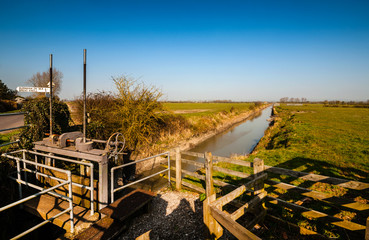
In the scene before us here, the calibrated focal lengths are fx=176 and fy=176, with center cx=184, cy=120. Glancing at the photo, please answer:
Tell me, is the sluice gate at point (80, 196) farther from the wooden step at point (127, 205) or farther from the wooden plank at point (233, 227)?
the wooden plank at point (233, 227)

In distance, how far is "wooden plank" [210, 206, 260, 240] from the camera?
206 cm

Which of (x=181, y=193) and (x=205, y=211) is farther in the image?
(x=181, y=193)

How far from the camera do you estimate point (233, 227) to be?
7.48 ft

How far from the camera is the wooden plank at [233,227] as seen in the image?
2.06 m

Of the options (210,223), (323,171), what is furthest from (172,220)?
(323,171)

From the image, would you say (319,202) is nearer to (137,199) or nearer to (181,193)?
(181,193)

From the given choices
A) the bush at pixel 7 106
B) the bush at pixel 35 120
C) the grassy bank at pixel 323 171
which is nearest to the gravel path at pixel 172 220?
the grassy bank at pixel 323 171

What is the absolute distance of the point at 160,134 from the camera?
15617mm

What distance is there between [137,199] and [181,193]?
2.00 m

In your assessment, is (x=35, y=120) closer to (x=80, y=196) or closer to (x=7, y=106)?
(x=80, y=196)

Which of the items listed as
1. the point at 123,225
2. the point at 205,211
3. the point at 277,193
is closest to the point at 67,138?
the point at 123,225

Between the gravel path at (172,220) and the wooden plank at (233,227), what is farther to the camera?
the gravel path at (172,220)

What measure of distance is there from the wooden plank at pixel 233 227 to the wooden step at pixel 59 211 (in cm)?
329

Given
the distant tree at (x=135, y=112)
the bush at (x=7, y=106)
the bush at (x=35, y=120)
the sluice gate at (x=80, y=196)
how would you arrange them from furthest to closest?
the bush at (x=7, y=106), the distant tree at (x=135, y=112), the bush at (x=35, y=120), the sluice gate at (x=80, y=196)
